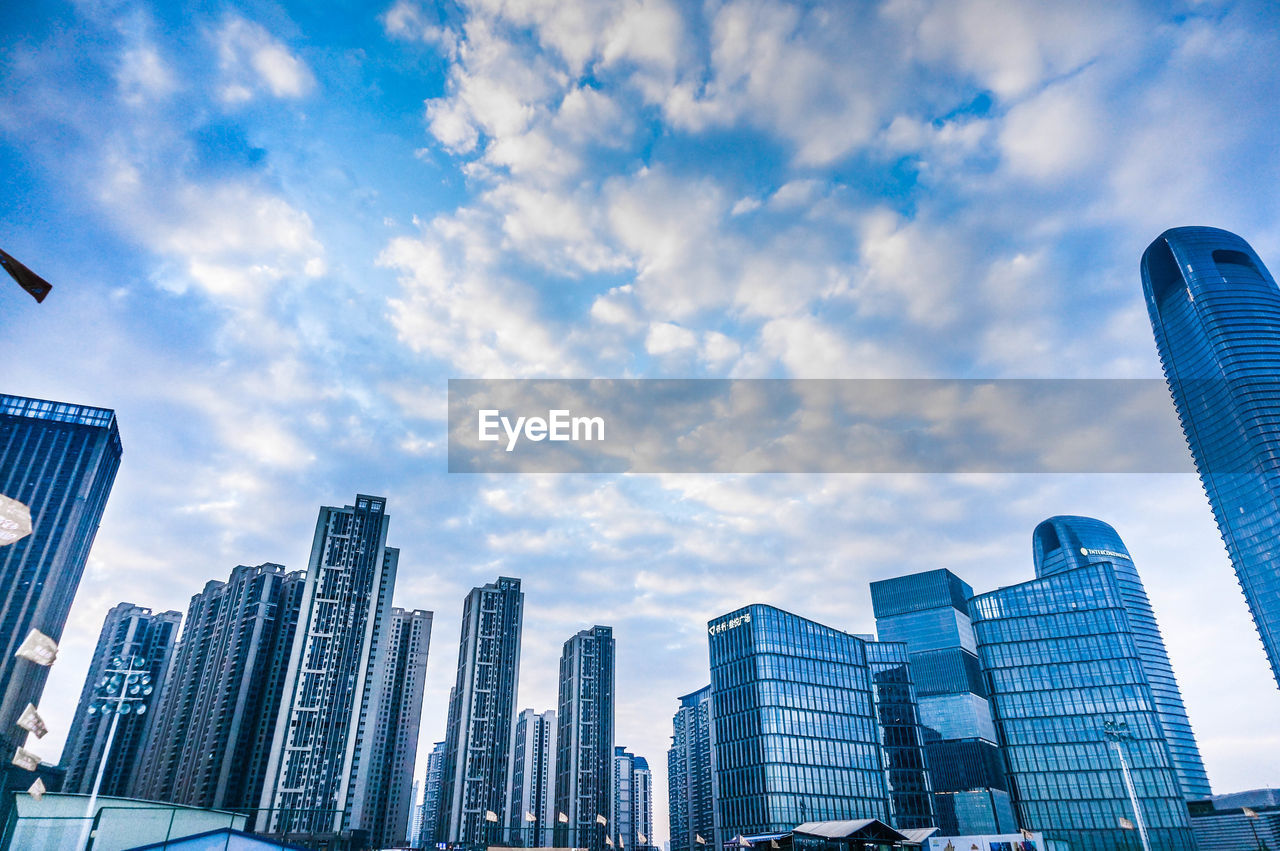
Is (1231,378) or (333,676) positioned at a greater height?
(1231,378)

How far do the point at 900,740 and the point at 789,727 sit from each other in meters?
29.4

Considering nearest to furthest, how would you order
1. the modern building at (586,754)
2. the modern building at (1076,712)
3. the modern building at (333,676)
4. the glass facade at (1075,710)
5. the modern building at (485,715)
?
the modern building at (333,676) < the modern building at (1076,712) < the glass facade at (1075,710) < the modern building at (485,715) < the modern building at (586,754)

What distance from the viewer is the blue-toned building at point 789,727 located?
350 ft

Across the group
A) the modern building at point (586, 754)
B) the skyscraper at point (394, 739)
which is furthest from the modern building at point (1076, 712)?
the skyscraper at point (394, 739)

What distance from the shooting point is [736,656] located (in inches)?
4683

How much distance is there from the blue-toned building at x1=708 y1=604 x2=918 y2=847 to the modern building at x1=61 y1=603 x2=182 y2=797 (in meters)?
135

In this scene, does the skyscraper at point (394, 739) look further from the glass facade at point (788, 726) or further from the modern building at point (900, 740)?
the modern building at point (900, 740)

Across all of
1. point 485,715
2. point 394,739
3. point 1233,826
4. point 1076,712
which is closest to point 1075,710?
point 1076,712

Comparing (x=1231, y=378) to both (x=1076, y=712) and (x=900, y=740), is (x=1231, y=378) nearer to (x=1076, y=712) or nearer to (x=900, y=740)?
(x=1076, y=712)

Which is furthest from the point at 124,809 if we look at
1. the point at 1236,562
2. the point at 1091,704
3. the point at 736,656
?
the point at 1236,562

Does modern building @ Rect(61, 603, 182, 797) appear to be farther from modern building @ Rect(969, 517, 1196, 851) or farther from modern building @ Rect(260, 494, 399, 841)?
modern building @ Rect(969, 517, 1196, 851)

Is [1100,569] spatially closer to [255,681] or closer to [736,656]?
[736,656]

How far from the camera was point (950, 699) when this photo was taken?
153875mm

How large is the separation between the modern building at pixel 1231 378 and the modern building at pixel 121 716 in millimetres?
275711
